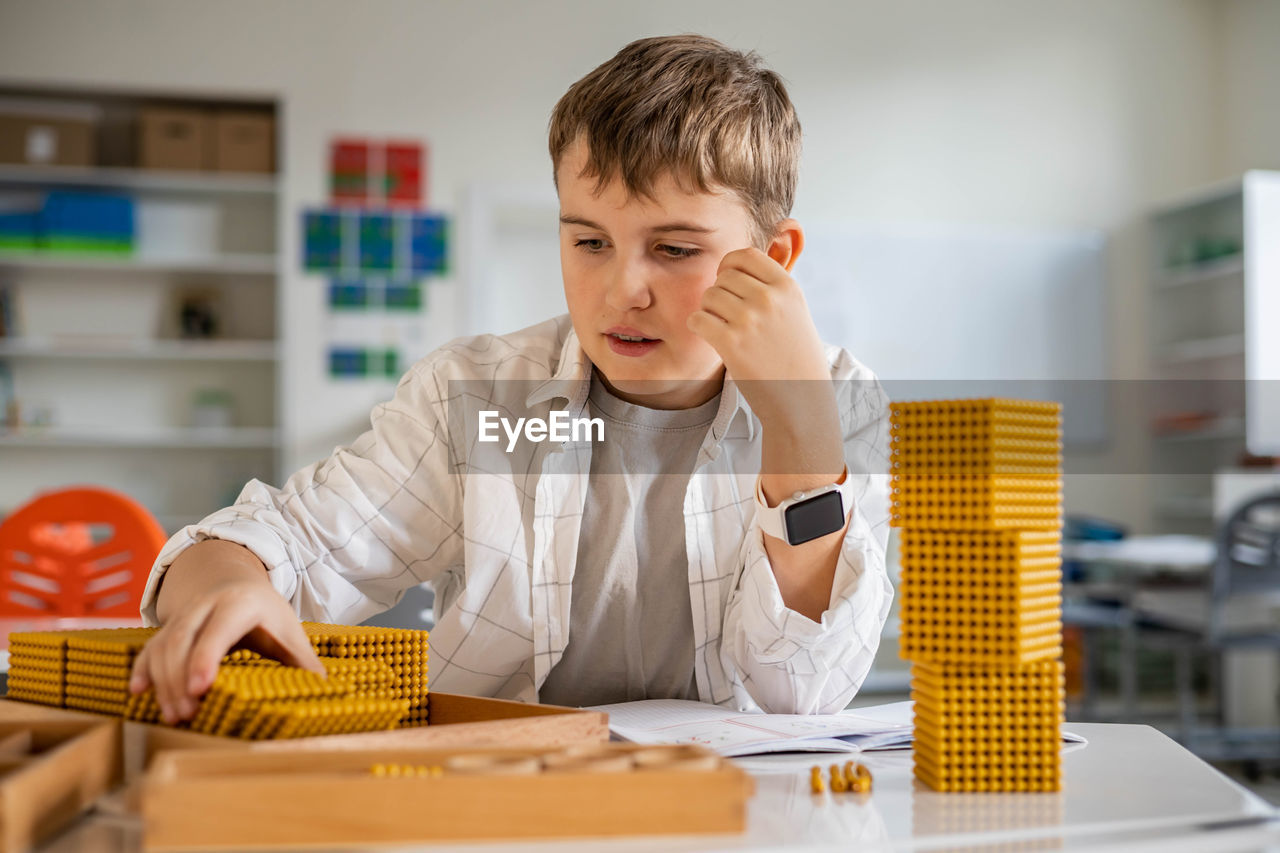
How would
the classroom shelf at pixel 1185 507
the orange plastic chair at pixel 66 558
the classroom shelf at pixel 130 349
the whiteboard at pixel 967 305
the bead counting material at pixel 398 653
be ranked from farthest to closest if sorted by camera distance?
the classroom shelf at pixel 1185 507
the whiteboard at pixel 967 305
the classroom shelf at pixel 130 349
the orange plastic chair at pixel 66 558
the bead counting material at pixel 398 653

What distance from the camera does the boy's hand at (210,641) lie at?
67 centimetres

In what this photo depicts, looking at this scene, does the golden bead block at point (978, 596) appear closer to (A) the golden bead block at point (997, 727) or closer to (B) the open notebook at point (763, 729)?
(A) the golden bead block at point (997, 727)

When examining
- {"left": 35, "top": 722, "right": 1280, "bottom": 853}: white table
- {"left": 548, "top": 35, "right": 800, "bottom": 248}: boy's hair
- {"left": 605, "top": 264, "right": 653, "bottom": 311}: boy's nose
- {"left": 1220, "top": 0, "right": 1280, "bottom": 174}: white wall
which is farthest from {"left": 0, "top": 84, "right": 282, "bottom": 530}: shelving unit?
{"left": 1220, "top": 0, "right": 1280, "bottom": 174}: white wall

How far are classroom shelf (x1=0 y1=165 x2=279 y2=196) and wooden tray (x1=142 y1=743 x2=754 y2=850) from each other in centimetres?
444

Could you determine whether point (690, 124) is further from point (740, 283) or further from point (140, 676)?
point (140, 676)

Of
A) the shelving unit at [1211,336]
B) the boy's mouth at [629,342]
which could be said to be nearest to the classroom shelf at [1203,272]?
the shelving unit at [1211,336]

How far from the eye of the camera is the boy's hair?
1081mm

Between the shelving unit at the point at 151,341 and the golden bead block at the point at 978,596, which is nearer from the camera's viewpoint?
the golden bead block at the point at 978,596

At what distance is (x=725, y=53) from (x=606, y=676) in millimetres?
690

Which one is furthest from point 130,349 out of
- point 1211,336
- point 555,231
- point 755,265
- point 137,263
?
point 1211,336

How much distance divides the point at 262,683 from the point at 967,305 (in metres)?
4.95

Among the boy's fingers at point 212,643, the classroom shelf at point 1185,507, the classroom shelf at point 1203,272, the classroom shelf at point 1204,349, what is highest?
the classroom shelf at point 1203,272

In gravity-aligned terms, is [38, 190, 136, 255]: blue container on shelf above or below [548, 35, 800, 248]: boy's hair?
above

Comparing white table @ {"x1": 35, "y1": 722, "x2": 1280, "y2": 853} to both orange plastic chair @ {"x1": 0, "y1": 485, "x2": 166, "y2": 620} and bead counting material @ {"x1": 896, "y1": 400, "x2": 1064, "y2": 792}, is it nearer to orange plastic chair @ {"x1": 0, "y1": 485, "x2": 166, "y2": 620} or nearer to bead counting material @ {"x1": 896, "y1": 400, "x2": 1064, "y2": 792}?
bead counting material @ {"x1": 896, "y1": 400, "x2": 1064, "y2": 792}
